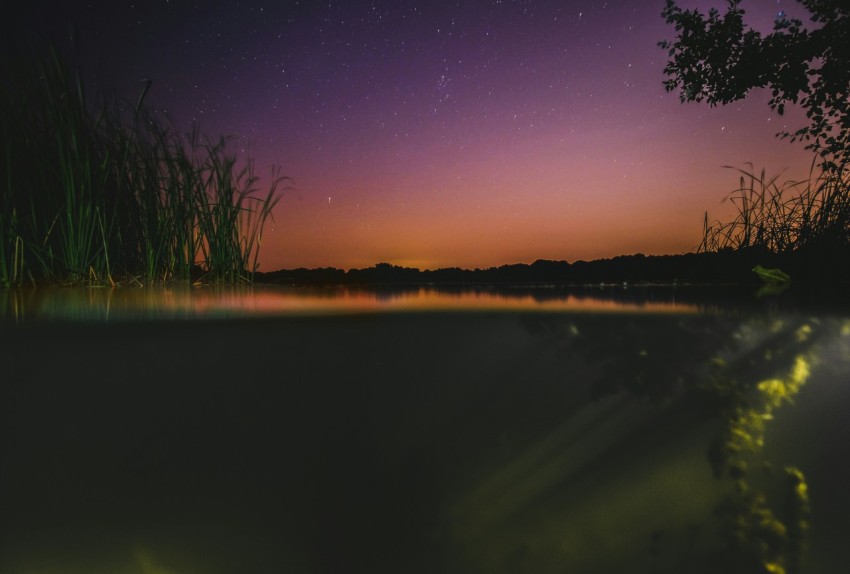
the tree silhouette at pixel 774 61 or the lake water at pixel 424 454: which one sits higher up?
the tree silhouette at pixel 774 61

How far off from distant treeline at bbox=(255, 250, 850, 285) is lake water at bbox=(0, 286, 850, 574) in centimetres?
373

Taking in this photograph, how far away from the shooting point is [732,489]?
0.86m

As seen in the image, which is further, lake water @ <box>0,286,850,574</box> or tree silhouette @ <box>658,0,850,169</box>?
tree silhouette @ <box>658,0,850,169</box>

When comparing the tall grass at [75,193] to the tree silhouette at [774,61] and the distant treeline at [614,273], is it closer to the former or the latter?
the distant treeline at [614,273]

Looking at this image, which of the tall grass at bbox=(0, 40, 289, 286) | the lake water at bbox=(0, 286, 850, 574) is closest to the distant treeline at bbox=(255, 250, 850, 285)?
the tall grass at bbox=(0, 40, 289, 286)

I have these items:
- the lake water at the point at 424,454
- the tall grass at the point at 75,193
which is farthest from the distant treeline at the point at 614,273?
the lake water at the point at 424,454

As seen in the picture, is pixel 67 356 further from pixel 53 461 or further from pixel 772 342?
pixel 772 342

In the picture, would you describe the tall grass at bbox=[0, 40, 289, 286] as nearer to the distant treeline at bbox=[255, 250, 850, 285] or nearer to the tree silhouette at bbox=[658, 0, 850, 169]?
the distant treeline at bbox=[255, 250, 850, 285]

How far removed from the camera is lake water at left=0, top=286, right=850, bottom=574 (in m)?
0.77

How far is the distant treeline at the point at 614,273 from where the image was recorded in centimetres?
530

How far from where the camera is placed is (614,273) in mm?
A: 7074

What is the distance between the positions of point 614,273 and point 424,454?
21.7 feet

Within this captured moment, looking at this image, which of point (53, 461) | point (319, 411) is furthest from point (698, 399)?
point (53, 461)

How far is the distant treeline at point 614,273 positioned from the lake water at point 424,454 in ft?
12.2
